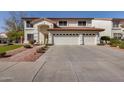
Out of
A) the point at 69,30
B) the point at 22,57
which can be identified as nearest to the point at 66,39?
the point at 69,30

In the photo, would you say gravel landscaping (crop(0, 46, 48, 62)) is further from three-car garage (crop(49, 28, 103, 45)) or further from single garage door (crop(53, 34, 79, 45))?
three-car garage (crop(49, 28, 103, 45))

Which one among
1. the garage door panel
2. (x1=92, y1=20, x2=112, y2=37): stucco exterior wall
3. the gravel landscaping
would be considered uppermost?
(x1=92, y1=20, x2=112, y2=37): stucco exterior wall

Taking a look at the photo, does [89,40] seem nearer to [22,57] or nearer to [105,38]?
[105,38]

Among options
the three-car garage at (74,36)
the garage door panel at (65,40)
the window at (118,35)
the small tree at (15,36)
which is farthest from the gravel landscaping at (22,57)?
the small tree at (15,36)

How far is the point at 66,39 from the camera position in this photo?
38.0m

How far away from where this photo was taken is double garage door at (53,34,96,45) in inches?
1489

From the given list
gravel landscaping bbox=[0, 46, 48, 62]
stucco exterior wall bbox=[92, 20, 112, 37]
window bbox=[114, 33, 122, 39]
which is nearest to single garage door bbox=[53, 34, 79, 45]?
stucco exterior wall bbox=[92, 20, 112, 37]

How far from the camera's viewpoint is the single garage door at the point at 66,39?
124ft

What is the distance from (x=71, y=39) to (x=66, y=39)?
0.89m

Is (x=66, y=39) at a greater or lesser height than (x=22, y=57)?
greater
